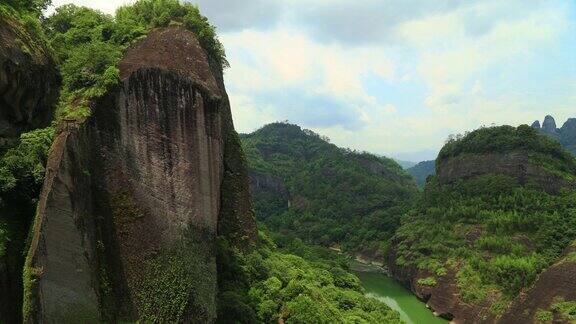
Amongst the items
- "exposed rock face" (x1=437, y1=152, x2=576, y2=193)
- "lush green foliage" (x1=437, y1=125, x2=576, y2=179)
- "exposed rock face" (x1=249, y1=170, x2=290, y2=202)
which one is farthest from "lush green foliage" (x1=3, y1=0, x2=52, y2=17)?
"exposed rock face" (x1=249, y1=170, x2=290, y2=202)

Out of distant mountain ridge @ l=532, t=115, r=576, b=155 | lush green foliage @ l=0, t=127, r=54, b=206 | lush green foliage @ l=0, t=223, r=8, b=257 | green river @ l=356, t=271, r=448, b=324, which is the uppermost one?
distant mountain ridge @ l=532, t=115, r=576, b=155

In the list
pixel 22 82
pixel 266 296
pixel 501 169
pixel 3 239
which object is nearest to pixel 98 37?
pixel 22 82

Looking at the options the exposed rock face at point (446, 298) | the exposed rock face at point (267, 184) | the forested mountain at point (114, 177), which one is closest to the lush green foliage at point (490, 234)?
the exposed rock face at point (446, 298)

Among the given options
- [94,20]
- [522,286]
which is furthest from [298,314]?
[522,286]

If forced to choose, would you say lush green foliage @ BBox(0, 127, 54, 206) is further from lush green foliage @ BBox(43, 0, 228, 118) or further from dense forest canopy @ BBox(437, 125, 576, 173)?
dense forest canopy @ BBox(437, 125, 576, 173)

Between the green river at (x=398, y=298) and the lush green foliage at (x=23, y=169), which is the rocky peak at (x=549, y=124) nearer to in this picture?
the green river at (x=398, y=298)

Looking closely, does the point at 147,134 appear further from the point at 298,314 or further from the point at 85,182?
the point at 298,314

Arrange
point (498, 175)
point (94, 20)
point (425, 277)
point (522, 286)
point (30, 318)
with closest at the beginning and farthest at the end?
point (30, 318)
point (94, 20)
point (522, 286)
point (425, 277)
point (498, 175)

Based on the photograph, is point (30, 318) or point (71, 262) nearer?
point (30, 318)
